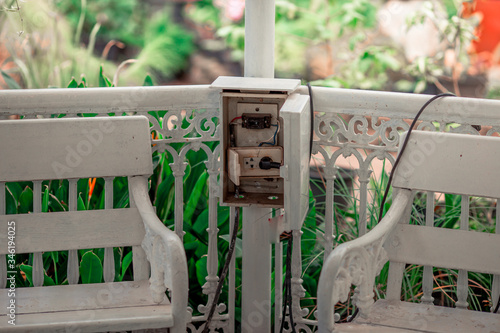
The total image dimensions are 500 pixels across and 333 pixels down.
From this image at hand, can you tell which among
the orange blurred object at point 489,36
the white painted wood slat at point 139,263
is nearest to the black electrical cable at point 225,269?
the white painted wood slat at point 139,263

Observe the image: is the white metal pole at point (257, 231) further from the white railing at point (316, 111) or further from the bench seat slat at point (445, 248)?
the bench seat slat at point (445, 248)

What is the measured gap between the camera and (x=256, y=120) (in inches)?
81.7

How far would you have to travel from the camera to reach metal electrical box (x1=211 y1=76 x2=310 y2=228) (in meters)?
1.92

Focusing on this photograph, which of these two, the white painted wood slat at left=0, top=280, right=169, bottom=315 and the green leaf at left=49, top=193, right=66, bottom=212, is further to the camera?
the green leaf at left=49, top=193, right=66, bottom=212

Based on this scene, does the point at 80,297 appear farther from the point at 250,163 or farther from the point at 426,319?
the point at 426,319

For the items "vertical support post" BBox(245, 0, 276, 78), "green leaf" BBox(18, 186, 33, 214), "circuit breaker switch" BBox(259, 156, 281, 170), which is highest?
"vertical support post" BBox(245, 0, 276, 78)

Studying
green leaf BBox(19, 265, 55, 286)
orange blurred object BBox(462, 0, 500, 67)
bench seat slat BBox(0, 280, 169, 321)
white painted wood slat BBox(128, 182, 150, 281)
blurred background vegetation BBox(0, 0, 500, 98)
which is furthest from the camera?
orange blurred object BBox(462, 0, 500, 67)

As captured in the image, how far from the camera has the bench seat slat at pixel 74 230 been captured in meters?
2.02

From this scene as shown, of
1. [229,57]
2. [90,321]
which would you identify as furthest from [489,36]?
[90,321]

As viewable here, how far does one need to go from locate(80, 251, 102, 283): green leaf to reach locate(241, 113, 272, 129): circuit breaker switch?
0.72m

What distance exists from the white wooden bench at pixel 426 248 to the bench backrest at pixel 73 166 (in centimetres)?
75

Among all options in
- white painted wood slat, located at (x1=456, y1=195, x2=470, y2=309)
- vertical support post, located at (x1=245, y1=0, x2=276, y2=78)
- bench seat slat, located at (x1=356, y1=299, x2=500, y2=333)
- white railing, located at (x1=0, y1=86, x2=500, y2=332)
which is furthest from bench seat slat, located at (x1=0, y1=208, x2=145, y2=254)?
white painted wood slat, located at (x1=456, y1=195, x2=470, y2=309)

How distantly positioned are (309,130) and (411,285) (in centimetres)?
90

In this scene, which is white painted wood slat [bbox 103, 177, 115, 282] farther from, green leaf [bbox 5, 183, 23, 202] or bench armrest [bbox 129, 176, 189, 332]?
green leaf [bbox 5, 183, 23, 202]
